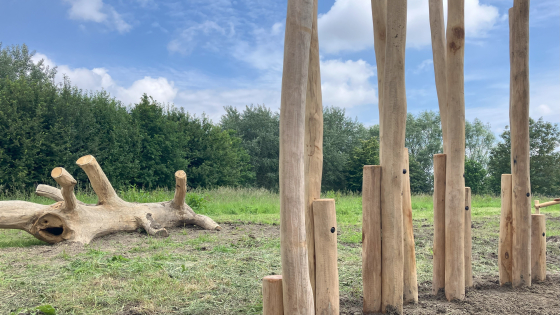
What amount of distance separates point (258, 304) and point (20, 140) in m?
15.6

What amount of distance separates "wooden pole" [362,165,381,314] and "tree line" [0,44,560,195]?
51.8 feet

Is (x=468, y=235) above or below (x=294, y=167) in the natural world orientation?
below

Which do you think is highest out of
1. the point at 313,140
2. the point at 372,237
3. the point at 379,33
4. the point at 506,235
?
the point at 379,33

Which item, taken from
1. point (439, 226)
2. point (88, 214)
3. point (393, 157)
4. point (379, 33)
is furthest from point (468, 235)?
point (88, 214)

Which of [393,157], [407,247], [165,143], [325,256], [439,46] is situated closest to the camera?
[325,256]

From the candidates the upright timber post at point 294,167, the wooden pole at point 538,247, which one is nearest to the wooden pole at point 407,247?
the upright timber post at point 294,167

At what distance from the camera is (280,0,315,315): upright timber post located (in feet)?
7.46

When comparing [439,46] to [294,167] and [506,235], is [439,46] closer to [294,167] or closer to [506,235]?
[506,235]

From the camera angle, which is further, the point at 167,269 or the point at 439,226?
the point at 167,269

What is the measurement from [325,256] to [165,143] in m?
19.5

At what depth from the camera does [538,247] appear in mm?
4148

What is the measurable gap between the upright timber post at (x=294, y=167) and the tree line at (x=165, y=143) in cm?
1587

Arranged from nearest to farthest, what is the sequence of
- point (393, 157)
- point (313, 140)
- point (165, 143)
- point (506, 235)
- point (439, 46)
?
point (313, 140), point (393, 157), point (439, 46), point (506, 235), point (165, 143)

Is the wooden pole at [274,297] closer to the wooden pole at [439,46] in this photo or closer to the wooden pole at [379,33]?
the wooden pole at [379,33]
